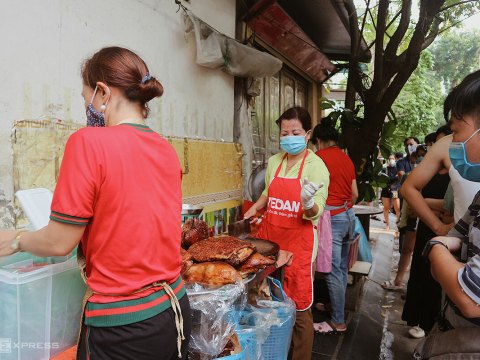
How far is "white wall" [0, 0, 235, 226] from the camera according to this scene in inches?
84.4

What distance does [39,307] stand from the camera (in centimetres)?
151

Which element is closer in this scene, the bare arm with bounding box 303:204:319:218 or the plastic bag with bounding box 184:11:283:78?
the bare arm with bounding box 303:204:319:218

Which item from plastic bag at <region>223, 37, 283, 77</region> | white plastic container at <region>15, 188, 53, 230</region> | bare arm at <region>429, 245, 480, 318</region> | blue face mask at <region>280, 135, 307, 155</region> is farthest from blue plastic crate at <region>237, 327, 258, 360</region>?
plastic bag at <region>223, 37, 283, 77</region>

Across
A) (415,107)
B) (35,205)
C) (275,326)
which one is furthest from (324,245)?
(415,107)

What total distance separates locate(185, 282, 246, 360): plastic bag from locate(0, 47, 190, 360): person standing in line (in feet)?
1.65

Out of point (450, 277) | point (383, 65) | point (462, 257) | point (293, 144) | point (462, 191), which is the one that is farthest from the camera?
point (383, 65)

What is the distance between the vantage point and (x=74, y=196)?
1.23 m

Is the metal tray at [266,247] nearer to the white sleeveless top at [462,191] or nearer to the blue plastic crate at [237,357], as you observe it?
the blue plastic crate at [237,357]

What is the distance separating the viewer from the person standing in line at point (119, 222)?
1258 millimetres

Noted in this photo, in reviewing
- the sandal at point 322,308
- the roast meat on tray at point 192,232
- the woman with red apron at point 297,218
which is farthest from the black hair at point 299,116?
the sandal at point 322,308

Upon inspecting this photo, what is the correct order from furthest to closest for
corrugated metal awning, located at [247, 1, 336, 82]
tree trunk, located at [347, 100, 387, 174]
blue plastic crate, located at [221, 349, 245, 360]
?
tree trunk, located at [347, 100, 387, 174] → corrugated metal awning, located at [247, 1, 336, 82] → blue plastic crate, located at [221, 349, 245, 360]

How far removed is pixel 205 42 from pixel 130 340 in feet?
10.3

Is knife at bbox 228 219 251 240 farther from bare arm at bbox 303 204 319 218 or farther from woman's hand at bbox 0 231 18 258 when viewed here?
woman's hand at bbox 0 231 18 258

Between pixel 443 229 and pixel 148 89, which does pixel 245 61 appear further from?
pixel 148 89
